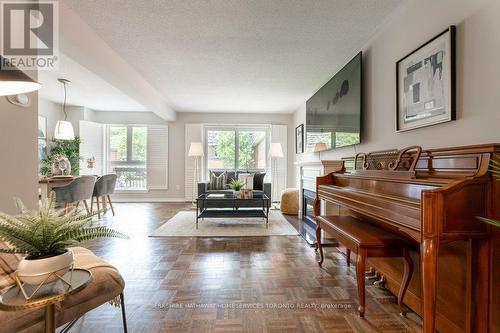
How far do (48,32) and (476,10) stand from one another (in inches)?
129

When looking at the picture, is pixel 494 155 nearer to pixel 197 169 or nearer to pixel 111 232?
pixel 111 232

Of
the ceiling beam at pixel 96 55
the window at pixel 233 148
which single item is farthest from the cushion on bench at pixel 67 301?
the window at pixel 233 148

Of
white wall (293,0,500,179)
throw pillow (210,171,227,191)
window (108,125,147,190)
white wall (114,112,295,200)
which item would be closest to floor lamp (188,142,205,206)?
white wall (114,112,295,200)

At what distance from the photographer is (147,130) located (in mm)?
6676

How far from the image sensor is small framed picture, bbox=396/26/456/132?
64.8 inches

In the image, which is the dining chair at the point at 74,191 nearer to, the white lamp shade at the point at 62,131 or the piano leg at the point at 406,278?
the white lamp shade at the point at 62,131

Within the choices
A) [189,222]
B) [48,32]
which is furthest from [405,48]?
[189,222]

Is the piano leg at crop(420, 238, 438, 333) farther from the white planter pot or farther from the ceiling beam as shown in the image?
the ceiling beam

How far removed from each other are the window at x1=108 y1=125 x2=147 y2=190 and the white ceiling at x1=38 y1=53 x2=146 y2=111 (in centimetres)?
64

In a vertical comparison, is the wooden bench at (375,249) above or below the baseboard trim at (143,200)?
above

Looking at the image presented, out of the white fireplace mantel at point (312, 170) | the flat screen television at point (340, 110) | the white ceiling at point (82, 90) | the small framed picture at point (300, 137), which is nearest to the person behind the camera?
the flat screen television at point (340, 110)

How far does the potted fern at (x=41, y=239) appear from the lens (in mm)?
934

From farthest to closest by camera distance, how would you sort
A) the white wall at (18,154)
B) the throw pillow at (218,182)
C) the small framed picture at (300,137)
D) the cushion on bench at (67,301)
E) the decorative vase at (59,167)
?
the small framed picture at (300,137) → the throw pillow at (218,182) → the decorative vase at (59,167) → the white wall at (18,154) → the cushion on bench at (67,301)

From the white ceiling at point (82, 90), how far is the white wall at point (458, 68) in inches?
144
